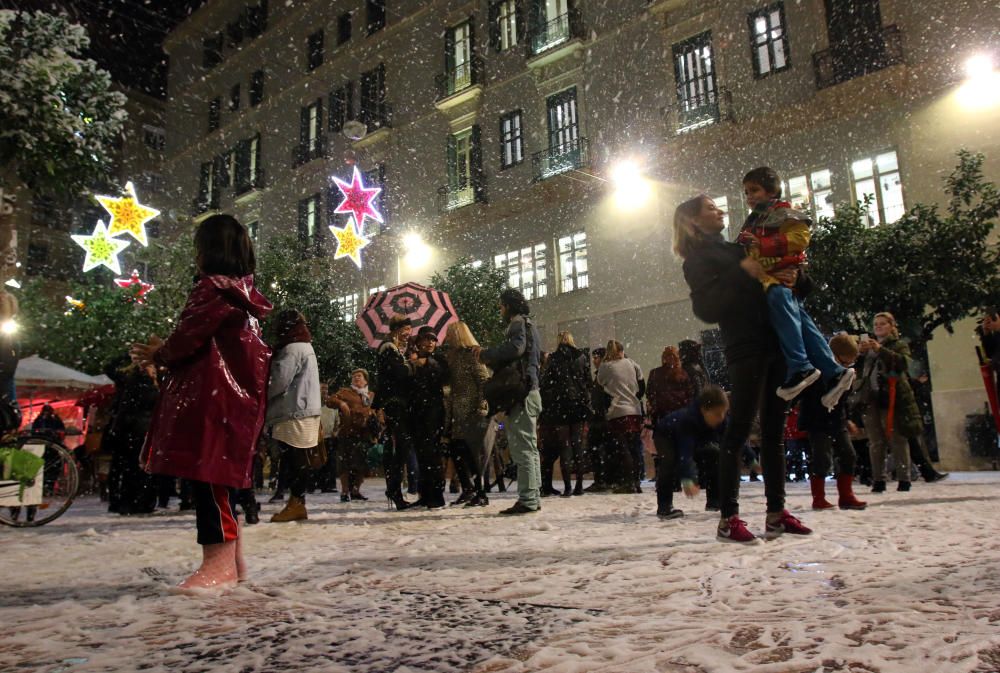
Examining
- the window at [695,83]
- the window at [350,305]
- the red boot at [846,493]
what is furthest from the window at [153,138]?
the red boot at [846,493]

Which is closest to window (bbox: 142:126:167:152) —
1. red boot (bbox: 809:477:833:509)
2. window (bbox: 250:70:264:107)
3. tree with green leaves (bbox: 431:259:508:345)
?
window (bbox: 250:70:264:107)

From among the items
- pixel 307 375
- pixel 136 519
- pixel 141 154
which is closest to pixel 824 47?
pixel 307 375

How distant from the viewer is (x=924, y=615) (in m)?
1.98

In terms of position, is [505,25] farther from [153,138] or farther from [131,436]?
[153,138]

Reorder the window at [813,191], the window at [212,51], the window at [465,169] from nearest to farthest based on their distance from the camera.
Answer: the window at [813,191], the window at [465,169], the window at [212,51]

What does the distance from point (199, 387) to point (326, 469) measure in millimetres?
9549

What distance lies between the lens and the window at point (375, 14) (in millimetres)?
26891

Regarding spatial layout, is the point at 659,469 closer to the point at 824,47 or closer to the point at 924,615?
the point at 924,615

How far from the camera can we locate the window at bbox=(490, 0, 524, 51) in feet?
72.6

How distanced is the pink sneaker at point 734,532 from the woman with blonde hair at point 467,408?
340 centimetres

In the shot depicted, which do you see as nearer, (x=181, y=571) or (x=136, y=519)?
(x=181, y=571)

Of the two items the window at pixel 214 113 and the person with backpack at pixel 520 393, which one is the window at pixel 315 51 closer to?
the window at pixel 214 113

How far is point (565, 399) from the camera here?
27.7 ft

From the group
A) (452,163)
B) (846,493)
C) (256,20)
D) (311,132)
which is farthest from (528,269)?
(256,20)
